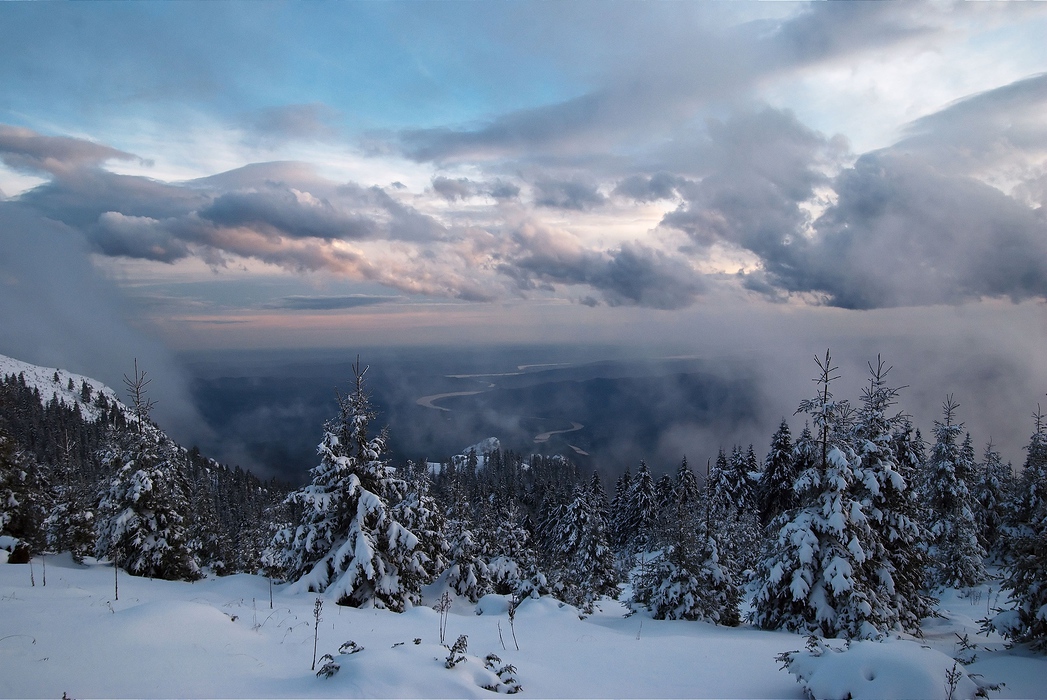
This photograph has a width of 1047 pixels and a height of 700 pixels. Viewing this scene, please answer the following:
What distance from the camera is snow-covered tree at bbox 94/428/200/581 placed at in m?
19.5

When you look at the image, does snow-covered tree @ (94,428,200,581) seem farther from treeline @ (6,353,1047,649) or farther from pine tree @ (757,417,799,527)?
pine tree @ (757,417,799,527)

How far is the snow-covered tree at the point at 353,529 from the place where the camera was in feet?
50.2

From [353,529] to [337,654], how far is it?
8.43 m

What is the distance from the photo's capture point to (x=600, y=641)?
10.8 meters

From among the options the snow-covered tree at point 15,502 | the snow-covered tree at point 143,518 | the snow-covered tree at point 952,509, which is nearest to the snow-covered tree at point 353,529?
the snow-covered tree at point 143,518

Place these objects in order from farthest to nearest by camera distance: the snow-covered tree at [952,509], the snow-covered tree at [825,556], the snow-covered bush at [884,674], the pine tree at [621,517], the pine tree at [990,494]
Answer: the pine tree at [621,517]
the pine tree at [990,494]
the snow-covered tree at [952,509]
the snow-covered tree at [825,556]
the snow-covered bush at [884,674]

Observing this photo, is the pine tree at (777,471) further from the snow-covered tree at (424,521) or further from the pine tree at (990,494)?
the snow-covered tree at (424,521)

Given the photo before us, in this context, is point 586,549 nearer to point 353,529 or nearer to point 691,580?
point 691,580

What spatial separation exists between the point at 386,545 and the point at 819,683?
13.3 meters

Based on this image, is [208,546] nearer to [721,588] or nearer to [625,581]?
[625,581]

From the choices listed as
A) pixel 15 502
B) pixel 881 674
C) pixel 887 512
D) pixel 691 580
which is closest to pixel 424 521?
pixel 691 580

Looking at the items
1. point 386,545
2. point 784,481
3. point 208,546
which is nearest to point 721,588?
point 386,545

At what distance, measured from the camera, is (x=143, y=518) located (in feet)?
A: 65.1

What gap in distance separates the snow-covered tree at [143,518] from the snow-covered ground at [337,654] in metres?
6.24
